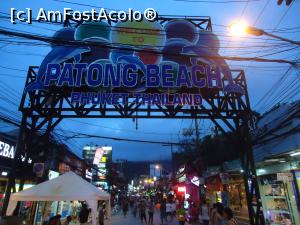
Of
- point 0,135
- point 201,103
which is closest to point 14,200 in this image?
point 0,135

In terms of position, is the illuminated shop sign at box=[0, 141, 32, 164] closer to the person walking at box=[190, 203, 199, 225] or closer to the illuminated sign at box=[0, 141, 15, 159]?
the illuminated sign at box=[0, 141, 15, 159]

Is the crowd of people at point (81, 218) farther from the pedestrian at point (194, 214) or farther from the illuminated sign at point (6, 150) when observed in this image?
the pedestrian at point (194, 214)

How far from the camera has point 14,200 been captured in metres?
8.93

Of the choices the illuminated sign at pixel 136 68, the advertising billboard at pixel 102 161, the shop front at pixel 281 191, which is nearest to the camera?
the shop front at pixel 281 191

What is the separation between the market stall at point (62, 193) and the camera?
8703mm

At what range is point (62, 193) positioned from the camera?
889 cm

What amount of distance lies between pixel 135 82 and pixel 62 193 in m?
7.24

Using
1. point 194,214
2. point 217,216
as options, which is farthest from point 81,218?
point 194,214

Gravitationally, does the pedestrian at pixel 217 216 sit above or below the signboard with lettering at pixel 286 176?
below

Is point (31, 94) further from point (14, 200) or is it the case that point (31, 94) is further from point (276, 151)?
point (276, 151)

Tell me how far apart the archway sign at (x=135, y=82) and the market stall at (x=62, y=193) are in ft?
16.9

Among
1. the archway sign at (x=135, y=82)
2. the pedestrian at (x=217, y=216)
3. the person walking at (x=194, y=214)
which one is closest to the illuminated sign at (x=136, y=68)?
the archway sign at (x=135, y=82)

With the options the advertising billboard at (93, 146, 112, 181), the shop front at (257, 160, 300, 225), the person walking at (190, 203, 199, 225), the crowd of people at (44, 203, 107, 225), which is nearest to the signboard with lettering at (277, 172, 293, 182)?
the shop front at (257, 160, 300, 225)

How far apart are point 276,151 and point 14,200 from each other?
39.9 feet
